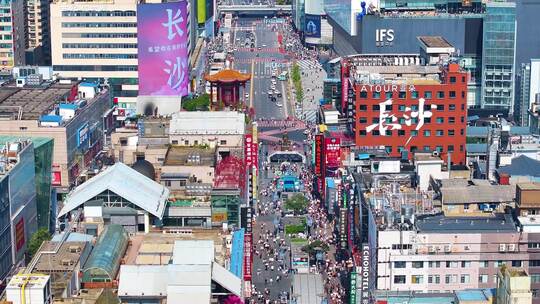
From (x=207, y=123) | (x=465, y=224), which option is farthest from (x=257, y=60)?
(x=465, y=224)

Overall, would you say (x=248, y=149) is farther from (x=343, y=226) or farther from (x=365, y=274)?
(x=365, y=274)

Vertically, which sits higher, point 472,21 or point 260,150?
point 472,21

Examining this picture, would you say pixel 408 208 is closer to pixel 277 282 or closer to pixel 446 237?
pixel 446 237

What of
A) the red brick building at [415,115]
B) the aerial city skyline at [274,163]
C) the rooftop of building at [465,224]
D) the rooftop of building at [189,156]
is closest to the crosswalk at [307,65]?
the aerial city skyline at [274,163]

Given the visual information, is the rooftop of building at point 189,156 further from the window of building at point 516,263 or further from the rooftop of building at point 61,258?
the window of building at point 516,263

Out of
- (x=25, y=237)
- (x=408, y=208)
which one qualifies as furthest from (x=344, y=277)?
(x=25, y=237)

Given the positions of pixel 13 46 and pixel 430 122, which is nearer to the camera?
pixel 430 122
